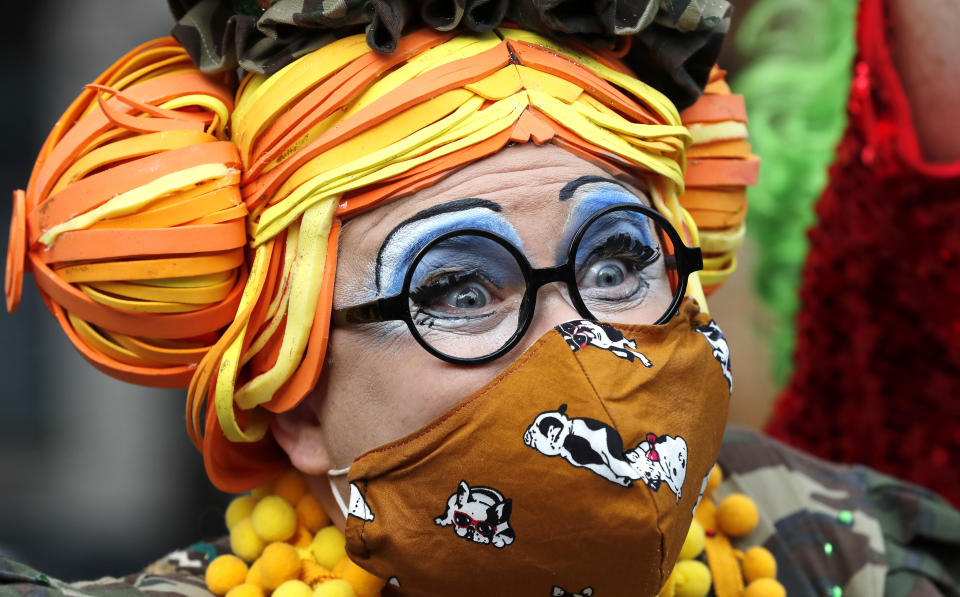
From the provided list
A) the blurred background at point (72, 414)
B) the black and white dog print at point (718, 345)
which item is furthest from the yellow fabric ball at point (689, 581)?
the blurred background at point (72, 414)

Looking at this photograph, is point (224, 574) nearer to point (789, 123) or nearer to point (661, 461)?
point (661, 461)

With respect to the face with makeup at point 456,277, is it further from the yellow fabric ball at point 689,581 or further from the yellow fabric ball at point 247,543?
the yellow fabric ball at point 689,581

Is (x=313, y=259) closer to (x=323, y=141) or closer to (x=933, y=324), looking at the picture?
(x=323, y=141)

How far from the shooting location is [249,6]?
6.66 feet

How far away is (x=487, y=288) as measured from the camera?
6.08ft

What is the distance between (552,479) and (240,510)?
2.92 feet

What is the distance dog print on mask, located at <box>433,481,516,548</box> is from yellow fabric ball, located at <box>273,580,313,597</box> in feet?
1.53

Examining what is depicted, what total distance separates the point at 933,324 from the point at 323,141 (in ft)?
5.89

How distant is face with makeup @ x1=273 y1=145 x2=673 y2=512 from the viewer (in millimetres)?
1813

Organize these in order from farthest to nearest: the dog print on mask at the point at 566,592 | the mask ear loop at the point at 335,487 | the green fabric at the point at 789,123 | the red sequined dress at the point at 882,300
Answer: the green fabric at the point at 789,123 < the red sequined dress at the point at 882,300 < the mask ear loop at the point at 335,487 < the dog print on mask at the point at 566,592

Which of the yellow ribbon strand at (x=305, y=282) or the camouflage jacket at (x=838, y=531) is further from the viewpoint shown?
the camouflage jacket at (x=838, y=531)

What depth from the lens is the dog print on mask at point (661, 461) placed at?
1651mm

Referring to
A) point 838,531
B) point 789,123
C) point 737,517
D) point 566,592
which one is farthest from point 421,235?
point 789,123

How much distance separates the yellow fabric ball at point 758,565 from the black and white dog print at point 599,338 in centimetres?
83
